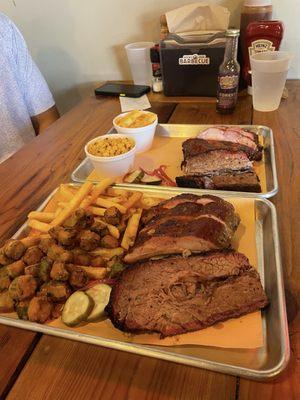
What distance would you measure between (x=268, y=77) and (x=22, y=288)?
5.12 feet

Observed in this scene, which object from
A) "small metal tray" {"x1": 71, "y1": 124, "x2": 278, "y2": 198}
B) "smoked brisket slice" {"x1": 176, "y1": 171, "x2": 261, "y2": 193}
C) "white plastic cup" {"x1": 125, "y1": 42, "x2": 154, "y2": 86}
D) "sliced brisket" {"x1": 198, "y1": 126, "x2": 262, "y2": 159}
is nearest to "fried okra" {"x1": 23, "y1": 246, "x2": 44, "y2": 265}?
"small metal tray" {"x1": 71, "y1": 124, "x2": 278, "y2": 198}

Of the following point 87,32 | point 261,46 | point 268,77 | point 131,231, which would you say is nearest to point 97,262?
point 131,231

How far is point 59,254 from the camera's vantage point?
96cm

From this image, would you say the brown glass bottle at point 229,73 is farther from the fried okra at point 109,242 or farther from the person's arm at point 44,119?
the person's arm at point 44,119

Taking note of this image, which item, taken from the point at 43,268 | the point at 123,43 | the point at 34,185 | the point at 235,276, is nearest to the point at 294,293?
the point at 235,276

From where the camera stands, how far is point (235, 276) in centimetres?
84

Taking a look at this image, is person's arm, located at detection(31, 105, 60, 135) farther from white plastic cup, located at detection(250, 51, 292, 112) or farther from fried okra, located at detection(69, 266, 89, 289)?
fried okra, located at detection(69, 266, 89, 289)

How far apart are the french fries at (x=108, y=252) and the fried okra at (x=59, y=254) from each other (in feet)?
0.29

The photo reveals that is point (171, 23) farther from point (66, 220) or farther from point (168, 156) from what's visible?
point (66, 220)

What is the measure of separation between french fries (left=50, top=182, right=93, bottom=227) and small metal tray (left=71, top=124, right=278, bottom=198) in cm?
18

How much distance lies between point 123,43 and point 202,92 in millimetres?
814

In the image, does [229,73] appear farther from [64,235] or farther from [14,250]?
[14,250]

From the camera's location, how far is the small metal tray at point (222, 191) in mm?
1215

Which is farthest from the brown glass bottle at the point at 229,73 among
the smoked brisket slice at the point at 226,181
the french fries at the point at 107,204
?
the french fries at the point at 107,204
